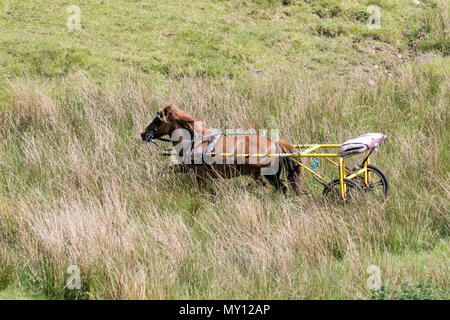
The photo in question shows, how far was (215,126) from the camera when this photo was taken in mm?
8570

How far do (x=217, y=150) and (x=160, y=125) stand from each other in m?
0.74

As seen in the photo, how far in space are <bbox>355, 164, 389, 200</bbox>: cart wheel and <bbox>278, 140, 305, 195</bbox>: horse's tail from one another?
654 mm

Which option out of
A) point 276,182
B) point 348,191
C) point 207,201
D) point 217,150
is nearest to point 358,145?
point 348,191

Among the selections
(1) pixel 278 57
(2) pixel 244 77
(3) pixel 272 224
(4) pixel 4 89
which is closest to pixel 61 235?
(3) pixel 272 224

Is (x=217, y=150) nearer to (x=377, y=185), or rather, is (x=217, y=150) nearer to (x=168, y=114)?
(x=168, y=114)

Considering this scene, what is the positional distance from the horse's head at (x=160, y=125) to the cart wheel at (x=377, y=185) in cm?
226

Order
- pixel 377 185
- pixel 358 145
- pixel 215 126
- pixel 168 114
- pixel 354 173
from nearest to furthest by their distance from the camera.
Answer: pixel 358 145 → pixel 354 173 → pixel 377 185 → pixel 168 114 → pixel 215 126

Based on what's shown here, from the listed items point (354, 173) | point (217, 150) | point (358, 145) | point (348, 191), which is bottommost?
point (348, 191)

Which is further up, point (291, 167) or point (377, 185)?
point (291, 167)

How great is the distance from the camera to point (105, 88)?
374 inches

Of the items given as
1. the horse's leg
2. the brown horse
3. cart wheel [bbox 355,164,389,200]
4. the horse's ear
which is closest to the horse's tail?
the brown horse

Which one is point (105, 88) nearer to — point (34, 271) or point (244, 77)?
point (244, 77)

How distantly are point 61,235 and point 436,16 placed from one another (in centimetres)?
983

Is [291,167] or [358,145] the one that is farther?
Answer: [291,167]
